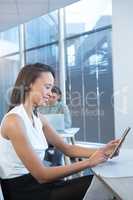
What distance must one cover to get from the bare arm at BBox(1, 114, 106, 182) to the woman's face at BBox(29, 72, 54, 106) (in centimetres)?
22

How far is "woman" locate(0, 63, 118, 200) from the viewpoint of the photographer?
145 centimetres

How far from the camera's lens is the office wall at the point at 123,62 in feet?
11.2

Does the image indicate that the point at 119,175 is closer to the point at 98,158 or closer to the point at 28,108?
the point at 98,158

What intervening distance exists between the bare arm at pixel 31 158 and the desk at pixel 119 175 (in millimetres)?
79

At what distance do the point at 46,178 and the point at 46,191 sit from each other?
0.30 ft

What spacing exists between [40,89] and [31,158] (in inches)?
15.3

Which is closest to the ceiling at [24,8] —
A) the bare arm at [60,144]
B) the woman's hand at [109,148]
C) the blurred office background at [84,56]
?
the blurred office background at [84,56]

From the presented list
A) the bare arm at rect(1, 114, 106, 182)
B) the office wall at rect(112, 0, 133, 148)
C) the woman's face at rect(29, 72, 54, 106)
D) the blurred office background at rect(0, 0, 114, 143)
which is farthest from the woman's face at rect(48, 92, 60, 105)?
the bare arm at rect(1, 114, 106, 182)

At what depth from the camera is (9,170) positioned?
1511mm

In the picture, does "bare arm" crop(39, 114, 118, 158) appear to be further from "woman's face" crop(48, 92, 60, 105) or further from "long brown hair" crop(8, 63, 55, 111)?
"woman's face" crop(48, 92, 60, 105)

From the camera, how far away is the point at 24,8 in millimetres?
4363

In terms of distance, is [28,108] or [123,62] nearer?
[28,108]

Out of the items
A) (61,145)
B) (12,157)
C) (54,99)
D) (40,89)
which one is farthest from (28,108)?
(54,99)

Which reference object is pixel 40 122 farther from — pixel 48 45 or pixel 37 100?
pixel 48 45
